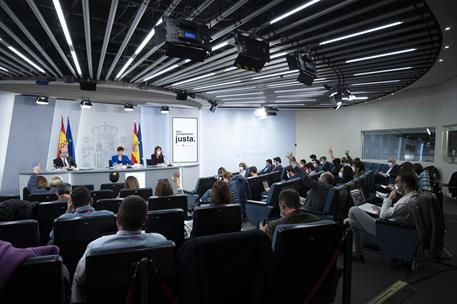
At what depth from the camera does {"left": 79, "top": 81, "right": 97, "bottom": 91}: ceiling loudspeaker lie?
9.37m

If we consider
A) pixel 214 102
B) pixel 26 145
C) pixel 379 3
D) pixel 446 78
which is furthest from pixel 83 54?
pixel 446 78

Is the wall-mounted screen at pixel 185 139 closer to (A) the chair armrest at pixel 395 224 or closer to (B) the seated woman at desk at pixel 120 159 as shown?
(B) the seated woman at desk at pixel 120 159

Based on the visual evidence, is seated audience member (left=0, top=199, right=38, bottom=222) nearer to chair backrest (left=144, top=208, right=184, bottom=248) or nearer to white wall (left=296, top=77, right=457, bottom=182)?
chair backrest (left=144, top=208, right=184, bottom=248)

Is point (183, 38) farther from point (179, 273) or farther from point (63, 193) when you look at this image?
point (179, 273)

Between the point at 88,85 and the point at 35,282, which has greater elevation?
the point at 88,85

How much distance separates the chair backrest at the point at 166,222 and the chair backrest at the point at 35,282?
1.47 meters

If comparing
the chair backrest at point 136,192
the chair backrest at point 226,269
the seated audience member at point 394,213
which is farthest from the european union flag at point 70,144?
the chair backrest at point 226,269

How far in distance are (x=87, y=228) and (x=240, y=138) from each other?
39.4 feet

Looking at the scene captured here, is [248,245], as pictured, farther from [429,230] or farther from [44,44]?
[44,44]

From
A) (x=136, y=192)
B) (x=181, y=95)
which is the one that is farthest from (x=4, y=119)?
(x=136, y=192)

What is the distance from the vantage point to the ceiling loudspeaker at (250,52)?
518 cm

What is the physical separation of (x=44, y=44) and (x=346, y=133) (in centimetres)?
1246

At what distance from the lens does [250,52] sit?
526 cm

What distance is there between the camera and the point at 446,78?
9.62 meters
